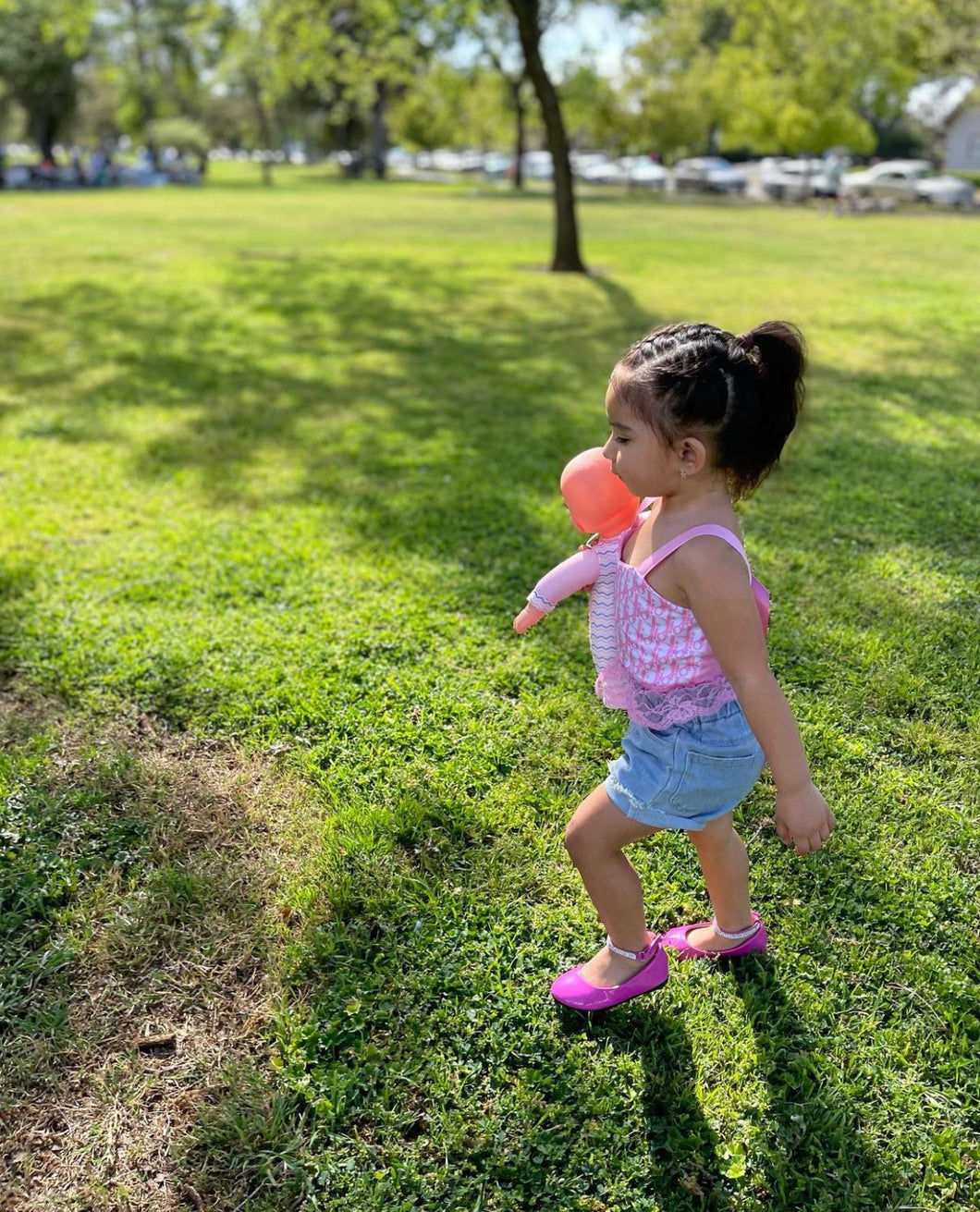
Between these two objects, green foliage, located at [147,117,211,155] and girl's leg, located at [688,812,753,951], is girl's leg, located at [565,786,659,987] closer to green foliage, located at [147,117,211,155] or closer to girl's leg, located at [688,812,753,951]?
girl's leg, located at [688,812,753,951]

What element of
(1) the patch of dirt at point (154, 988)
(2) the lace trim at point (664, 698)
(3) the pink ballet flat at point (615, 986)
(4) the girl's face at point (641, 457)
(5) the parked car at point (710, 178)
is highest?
(5) the parked car at point (710, 178)

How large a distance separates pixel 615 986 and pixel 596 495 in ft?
3.65

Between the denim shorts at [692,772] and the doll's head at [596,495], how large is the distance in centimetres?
46

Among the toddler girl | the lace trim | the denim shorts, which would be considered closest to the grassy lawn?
the toddler girl

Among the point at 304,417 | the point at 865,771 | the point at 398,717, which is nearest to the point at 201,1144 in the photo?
the point at 398,717

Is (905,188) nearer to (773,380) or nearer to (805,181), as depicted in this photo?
(805,181)

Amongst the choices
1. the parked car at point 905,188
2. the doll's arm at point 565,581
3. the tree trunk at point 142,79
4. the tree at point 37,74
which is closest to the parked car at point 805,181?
the parked car at point 905,188

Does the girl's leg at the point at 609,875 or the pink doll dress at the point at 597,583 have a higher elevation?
the pink doll dress at the point at 597,583

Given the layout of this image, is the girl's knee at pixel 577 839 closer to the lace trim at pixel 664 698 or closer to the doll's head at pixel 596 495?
the lace trim at pixel 664 698

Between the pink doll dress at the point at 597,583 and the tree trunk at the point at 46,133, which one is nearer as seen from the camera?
the pink doll dress at the point at 597,583

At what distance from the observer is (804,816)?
1.84 meters

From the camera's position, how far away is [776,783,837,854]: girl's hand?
6.02ft

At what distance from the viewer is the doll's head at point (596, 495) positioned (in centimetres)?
202

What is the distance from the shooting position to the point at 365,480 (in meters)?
5.52
